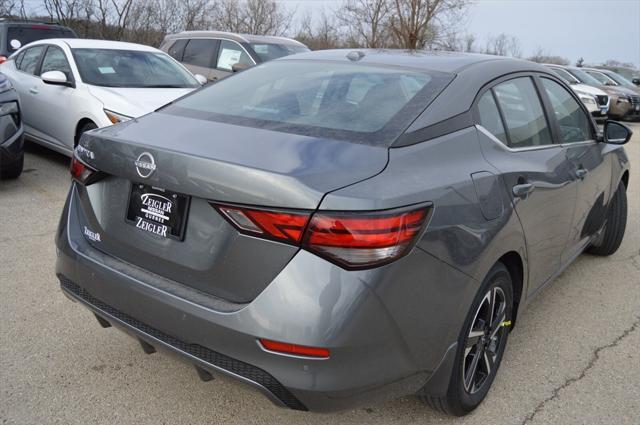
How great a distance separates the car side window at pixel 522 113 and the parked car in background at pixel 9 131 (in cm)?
483

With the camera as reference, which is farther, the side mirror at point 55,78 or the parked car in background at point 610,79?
the parked car in background at point 610,79

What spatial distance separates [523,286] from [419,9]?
28584mm

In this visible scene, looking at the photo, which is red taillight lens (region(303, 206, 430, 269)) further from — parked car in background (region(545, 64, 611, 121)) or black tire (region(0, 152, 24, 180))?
parked car in background (region(545, 64, 611, 121))

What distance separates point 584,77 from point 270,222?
19492mm

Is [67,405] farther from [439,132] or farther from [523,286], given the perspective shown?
[523,286]

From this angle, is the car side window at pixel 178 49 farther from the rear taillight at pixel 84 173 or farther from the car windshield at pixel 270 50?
the rear taillight at pixel 84 173

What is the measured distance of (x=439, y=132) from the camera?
2.44 m

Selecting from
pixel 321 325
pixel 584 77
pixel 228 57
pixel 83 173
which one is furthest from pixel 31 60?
pixel 584 77

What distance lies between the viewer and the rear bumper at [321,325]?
1.93 meters

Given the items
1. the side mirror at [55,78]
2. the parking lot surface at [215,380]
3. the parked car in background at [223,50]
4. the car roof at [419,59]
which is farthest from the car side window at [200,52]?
the car roof at [419,59]

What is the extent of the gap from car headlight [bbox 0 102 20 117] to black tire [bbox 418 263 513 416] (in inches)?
198

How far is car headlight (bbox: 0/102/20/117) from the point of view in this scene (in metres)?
5.74

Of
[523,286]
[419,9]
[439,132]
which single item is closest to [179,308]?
[439,132]

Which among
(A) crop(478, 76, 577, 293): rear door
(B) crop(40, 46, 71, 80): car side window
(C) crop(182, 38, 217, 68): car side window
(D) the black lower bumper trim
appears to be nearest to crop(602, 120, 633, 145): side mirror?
(A) crop(478, 76, 577, 293): rear door
